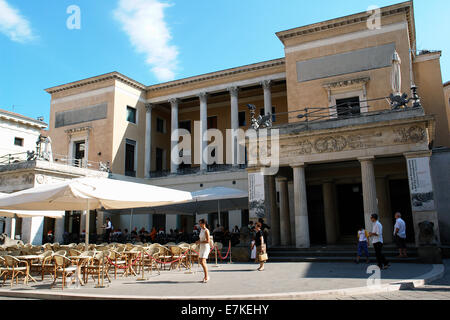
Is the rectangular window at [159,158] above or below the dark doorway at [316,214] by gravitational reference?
above

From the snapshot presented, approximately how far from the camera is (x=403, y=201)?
20016 mm

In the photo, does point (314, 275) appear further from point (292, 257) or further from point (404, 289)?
point (292, 257)

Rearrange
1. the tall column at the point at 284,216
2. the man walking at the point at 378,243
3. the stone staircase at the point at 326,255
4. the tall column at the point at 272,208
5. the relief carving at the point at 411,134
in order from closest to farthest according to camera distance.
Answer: the man walking at the point at 378,243 → the stone staircase at the point at 326,255 → the relief carving at the point at 411,134 → the tall column at the point at 272,208 → the tall column at the point at 284,216

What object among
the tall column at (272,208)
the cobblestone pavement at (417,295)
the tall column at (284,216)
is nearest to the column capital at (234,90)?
the tall column at (284,216)

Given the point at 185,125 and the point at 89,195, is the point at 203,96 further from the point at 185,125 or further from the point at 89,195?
the point at 89,195

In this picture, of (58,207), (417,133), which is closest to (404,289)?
(417,133)

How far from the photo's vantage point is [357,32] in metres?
24.1

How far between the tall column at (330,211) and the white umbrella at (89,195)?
1083 centimetres

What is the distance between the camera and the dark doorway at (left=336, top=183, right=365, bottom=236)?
2067 cm

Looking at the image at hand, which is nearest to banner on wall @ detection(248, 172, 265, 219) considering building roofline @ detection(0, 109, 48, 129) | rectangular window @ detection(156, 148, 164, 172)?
rectangular window @ detection(156, 148, 164, 172)

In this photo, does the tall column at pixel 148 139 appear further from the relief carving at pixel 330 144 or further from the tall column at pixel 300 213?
the relief carving at pixel 330 144

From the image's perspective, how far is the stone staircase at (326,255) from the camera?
1362 centimetres

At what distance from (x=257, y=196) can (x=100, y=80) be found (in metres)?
20.6

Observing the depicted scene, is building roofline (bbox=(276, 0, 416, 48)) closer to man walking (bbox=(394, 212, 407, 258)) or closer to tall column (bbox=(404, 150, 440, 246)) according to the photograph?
tall column (bbox=(404, 150, 440, 246))
